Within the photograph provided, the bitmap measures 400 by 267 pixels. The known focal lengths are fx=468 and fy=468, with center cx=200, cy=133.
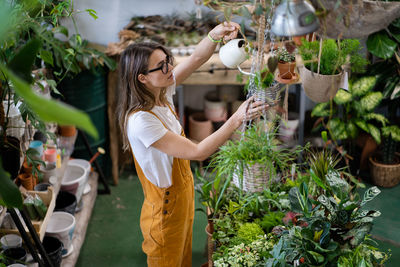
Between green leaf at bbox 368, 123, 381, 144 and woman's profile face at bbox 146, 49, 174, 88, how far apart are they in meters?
→ 2.64

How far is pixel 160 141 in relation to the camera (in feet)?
7.40

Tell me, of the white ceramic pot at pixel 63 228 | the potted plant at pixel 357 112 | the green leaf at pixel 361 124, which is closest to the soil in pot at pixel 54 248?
the white ceramic pot at pixel 63 228

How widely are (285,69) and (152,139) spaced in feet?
2.40

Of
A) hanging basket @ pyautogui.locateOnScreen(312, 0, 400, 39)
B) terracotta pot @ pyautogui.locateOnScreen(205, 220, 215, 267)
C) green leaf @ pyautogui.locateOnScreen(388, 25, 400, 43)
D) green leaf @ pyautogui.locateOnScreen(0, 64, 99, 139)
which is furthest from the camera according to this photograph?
green leaf @ pyautogui.locateOnScreen(388, 25, 400, 43)

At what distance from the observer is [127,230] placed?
12.9 ft

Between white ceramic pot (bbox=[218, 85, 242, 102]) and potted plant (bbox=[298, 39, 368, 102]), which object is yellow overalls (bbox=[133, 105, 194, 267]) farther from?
white ceramic pot (bbox=[218, 85, 242, 102])

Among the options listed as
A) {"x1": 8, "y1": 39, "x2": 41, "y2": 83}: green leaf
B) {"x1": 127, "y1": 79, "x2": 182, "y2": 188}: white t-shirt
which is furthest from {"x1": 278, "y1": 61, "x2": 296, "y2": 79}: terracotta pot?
{"x1": 8, "y1": 39, "x2": 41, "y2": 83}: green leaf

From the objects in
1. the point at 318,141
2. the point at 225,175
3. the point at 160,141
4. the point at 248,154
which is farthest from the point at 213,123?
the point at 160,141

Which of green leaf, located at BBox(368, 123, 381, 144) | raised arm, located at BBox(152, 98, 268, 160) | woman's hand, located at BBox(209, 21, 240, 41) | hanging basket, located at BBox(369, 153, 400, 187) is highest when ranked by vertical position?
woman's hand, located at BBox(209, 21, 240, 41)

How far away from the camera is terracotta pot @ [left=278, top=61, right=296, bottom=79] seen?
227cm

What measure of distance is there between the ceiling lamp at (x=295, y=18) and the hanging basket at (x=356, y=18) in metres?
0.09

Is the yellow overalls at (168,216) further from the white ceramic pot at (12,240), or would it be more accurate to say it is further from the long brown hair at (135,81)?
the white ceramic pot at (12,240)

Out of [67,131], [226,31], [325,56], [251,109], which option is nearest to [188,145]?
[251,109]

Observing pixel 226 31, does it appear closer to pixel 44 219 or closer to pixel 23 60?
pixel 23 60
